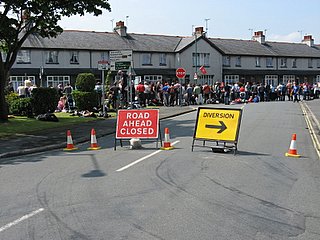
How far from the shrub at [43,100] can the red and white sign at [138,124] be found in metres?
9.33

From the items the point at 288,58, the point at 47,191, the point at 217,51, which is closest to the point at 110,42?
the point at 217,51

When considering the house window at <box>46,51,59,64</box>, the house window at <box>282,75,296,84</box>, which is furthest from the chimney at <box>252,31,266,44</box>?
the house window at <box>46,51,59,64</box>

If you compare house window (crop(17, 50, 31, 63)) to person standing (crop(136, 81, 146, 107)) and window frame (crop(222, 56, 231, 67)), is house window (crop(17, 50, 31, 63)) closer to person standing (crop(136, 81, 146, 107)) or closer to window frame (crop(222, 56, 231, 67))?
person standing (crop(136, 81, 146, 107))

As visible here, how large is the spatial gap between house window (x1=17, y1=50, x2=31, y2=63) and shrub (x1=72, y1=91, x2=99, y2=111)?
25.2 m

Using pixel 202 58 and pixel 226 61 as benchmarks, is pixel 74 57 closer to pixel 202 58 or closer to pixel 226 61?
pixel 202 58

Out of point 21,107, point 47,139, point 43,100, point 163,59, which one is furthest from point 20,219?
point 163,59

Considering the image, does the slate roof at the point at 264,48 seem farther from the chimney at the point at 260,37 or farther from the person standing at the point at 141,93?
the person standing at the point at 141,93

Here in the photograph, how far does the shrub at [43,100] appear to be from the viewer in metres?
21.0

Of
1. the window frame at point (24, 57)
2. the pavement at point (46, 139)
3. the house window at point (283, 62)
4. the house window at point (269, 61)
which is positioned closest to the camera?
the pavement at point (46, 139)

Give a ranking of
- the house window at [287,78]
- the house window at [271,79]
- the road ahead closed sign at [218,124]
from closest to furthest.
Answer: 1. the road ahead closed sign at [218,124]
2. the house window at [271,79]
3. the house window at [287,78]

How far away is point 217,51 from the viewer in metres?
59.0

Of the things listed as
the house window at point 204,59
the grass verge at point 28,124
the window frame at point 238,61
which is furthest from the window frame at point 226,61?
the grass verge at point 28,124

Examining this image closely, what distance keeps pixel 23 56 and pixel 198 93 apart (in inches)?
856

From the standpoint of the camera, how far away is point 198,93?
34.8 metres
